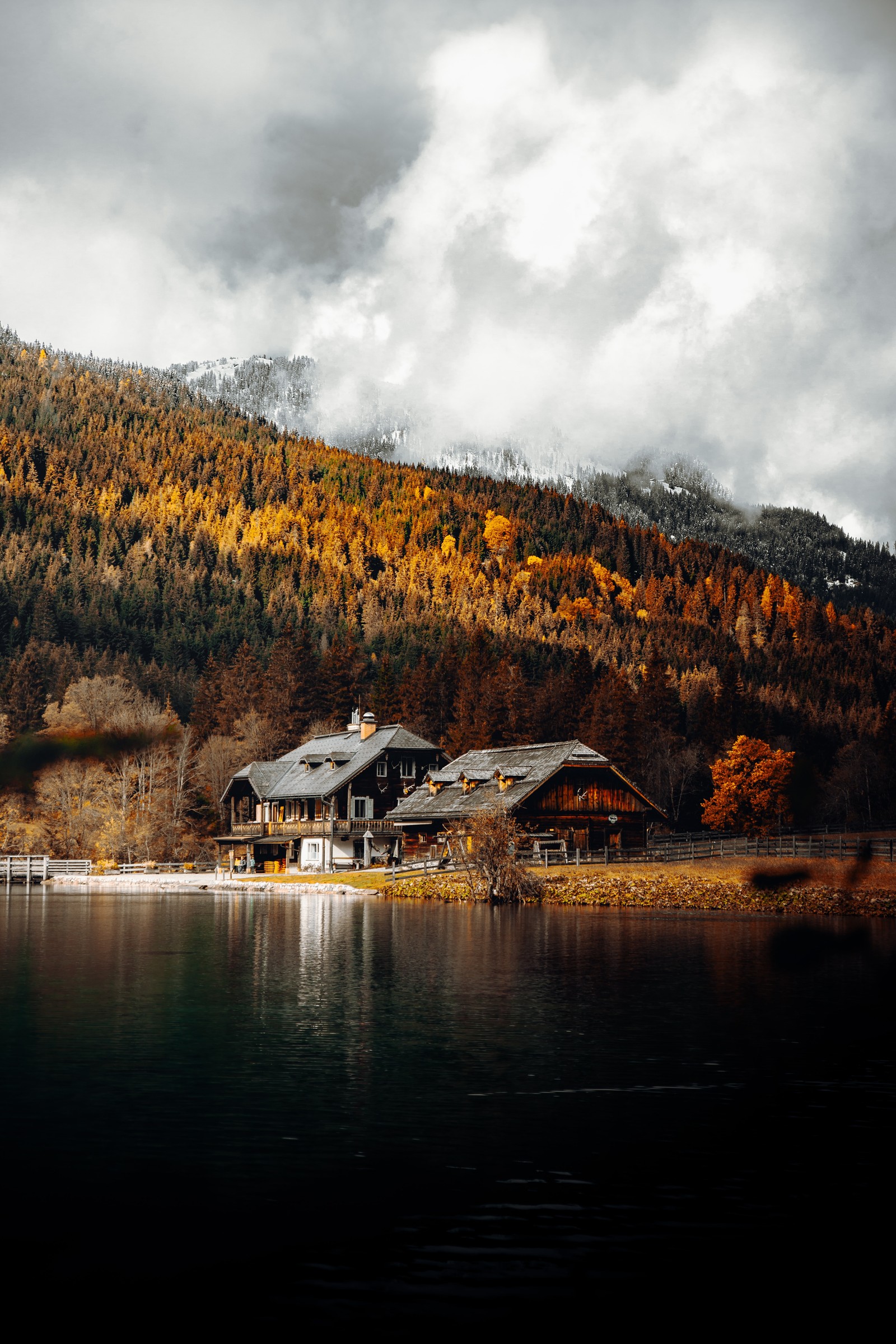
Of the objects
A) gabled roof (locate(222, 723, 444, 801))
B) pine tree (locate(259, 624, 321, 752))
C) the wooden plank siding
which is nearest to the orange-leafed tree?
the wooden plank siding

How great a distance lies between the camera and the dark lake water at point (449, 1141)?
11.5 meters

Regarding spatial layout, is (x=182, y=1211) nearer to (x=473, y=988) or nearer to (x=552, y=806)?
(x=473, y=988)

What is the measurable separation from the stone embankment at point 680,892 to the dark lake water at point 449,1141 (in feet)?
68.6

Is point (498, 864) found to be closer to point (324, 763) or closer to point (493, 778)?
point (493, 778)

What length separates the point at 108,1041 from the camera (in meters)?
23.5

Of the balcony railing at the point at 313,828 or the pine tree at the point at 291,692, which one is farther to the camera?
the pine tree at the point at 291,692

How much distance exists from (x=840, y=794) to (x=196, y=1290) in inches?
4863

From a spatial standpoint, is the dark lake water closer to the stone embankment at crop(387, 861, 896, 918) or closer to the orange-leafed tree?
the stone embankment at crop(387, 861, 896, 918)

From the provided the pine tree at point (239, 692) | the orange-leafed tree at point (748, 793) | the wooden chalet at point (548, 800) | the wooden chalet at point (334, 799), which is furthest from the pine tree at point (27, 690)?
the pine tree at point (239, 692)

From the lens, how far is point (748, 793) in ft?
360

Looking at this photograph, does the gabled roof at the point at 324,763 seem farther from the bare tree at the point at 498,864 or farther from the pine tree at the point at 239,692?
the bare tree at the point at 498,864

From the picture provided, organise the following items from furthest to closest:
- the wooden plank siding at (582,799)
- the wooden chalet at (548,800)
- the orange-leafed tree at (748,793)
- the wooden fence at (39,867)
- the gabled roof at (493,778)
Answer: the orange-leafed tree at (748,793)
the wooden fence at (39,867)
the wooden plank siding at (582,799)
the gabled roof at (493,778)
the wooden chalet at (548,800)

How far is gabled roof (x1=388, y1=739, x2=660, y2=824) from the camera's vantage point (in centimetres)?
8369

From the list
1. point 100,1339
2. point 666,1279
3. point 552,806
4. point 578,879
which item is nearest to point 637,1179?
point 666,1279
